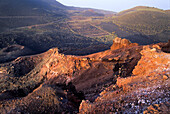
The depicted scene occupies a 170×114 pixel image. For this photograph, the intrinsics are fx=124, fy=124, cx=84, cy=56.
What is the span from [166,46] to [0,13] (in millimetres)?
45053

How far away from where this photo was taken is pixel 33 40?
23672mm

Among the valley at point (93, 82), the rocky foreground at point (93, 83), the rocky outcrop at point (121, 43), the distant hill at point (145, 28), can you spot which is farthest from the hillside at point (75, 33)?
the rocky foreground at point (93, 83)

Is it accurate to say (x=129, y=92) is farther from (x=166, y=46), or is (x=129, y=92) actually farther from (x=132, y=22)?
(x=132, y=22)

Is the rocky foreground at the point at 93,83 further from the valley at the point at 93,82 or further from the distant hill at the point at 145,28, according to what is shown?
the distant hill at the point at 145,28

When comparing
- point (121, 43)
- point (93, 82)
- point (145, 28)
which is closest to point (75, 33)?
point (145, 28)

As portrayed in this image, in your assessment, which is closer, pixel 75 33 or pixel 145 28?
pixel 75 33

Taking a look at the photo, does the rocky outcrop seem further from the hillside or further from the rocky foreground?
the hillside

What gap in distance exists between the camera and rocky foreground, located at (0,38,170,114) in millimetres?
4207

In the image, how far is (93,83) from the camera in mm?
7641

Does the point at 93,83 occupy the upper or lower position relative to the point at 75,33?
lower

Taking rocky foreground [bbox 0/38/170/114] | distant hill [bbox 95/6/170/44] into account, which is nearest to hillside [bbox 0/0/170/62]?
distant hill [bbox 95/6/170/44]

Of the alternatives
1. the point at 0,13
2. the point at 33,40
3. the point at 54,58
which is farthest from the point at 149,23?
the point at 0,13

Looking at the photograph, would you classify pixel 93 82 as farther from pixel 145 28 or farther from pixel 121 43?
pixel 145 28

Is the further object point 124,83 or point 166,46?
point 166,46
